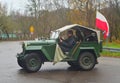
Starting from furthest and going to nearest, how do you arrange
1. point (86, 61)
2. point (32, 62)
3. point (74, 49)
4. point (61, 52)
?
point (86, 61) → point (74, 49) → point (61, 52) → point (32, 62)

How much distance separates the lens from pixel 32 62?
12.8 meters

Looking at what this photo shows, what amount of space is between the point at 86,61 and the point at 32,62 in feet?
7.66

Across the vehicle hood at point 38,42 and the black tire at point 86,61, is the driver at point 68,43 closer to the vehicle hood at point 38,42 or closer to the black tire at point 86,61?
the vehicle hood at point 38,42

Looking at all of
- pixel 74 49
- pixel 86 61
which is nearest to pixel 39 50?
pixel 74 49

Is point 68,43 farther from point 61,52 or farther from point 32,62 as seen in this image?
point 32,62

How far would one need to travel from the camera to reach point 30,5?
66750 millimetres

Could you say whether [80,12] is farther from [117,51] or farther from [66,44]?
[66,44]

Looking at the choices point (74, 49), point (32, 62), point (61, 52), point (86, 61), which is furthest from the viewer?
point (86, 61)

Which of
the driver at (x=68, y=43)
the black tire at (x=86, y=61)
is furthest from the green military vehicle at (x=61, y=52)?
the driver at (x=68, y=43)

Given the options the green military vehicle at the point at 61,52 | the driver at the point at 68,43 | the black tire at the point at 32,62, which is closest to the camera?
the black tire at the point at 32,62

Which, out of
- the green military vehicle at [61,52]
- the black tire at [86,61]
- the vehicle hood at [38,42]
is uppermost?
the vehicle hood at [38,42]

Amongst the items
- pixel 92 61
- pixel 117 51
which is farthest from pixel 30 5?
pixel 92 61

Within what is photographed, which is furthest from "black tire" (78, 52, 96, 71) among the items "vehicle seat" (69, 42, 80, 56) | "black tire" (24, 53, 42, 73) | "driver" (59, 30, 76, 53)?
"black tire" (24, 53, 42, 73)

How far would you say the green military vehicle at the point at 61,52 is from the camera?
12.8m
